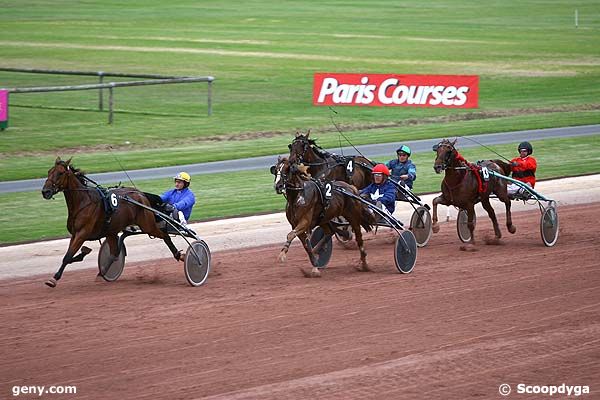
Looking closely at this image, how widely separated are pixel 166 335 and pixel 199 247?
2.60 metres

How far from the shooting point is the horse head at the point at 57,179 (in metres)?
13.3

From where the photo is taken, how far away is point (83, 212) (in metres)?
13.6

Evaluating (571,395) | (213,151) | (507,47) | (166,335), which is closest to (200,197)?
(213,151)

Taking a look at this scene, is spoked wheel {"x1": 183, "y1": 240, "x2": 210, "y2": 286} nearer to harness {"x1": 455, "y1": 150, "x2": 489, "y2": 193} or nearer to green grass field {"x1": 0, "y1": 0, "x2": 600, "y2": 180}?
harness {"x1": 455, "y1": 150, "x2": 489, "y2": 193}

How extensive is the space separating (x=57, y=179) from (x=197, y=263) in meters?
2.02

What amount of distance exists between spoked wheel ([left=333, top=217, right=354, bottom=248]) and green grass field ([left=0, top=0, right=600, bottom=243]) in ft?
8.92

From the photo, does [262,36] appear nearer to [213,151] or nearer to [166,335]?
[213,151]

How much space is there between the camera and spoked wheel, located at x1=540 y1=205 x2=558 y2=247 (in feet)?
55.4

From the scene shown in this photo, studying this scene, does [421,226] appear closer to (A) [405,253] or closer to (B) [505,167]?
(B) [505,167]

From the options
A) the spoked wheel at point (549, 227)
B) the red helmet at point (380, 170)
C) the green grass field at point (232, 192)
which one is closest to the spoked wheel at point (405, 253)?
the red helmet at point (380, 170)

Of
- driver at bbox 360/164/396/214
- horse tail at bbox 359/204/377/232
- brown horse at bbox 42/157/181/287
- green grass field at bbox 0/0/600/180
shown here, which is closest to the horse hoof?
driver at bbox 360/164/396/214

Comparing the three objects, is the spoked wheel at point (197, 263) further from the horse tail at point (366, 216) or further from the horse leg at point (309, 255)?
the horse tail at point (366, 216)

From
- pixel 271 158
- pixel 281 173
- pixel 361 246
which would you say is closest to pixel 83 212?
pixel 281 173

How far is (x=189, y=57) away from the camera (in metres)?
46.2
